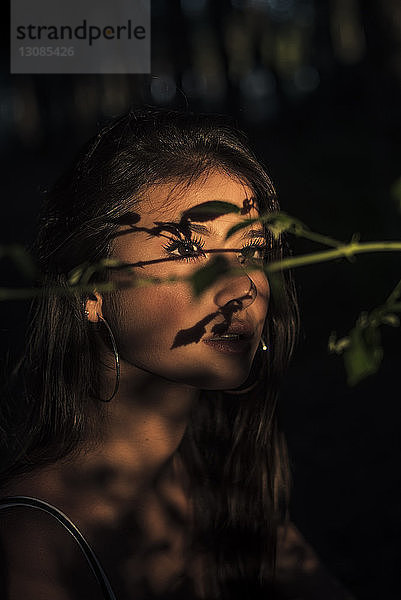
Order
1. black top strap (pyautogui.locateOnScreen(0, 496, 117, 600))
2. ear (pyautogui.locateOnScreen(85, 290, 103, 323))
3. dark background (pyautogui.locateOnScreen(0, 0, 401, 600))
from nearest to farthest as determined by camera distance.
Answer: black top strap (pyautogui.locateOnScreen(0, 496, 117, 600)) < ear (pyautogui.locateOnScreen(85, 290, 103, 323)) < dark background (pyautogui.locateOnScreen(0, 0, 401, 600))

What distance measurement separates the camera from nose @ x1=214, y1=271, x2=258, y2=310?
1.27m

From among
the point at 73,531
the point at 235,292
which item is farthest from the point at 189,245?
the point at 73,531

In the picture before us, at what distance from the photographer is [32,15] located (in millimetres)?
3104

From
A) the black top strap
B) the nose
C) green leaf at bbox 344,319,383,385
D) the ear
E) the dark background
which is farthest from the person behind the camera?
the dark background

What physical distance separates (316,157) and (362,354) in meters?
9.07

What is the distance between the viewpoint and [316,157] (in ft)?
30.8

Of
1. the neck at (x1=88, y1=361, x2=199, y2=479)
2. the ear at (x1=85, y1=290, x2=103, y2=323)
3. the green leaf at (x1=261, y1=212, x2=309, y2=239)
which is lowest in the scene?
the neck at (x1=88, y1=361, x2=199, y2=479)

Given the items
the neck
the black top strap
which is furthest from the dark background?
the black top strap

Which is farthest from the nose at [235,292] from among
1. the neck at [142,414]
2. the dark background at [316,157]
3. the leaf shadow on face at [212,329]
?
the dark background at [316,157]

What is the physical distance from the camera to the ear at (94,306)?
1502mm

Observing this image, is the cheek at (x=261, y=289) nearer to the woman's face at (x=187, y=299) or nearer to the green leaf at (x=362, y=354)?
the woman's face at (x=187, y=299)

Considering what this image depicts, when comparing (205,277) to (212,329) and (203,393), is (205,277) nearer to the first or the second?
(212,329)

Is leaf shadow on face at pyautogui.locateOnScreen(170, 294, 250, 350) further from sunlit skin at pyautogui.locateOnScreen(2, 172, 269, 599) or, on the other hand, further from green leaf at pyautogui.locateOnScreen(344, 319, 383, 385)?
green leaf at pyautogui.locateOnScreen(344, 319, 383, 385)

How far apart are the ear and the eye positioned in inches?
8.3
